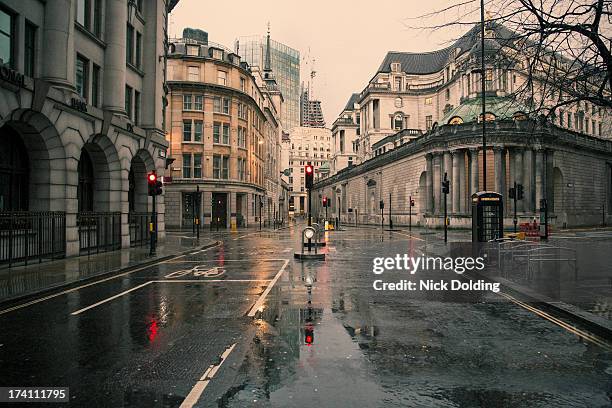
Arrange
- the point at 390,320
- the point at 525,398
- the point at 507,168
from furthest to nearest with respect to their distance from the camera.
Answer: the point at 507,168 < the point at 390,320 < the point at 525,398

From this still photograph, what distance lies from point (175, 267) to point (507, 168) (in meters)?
42.9

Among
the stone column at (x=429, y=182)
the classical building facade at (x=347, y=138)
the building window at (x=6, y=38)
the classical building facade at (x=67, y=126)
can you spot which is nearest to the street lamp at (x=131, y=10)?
the classical building facade at (x=67, y=126)

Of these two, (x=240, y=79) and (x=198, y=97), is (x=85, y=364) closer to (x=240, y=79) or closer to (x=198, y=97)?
(x=198, y=97)

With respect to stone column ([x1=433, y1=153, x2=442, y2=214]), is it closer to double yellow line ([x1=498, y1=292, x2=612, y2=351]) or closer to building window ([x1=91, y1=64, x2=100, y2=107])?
building window ([x1=91, y1=64, x2=100, y2=107])

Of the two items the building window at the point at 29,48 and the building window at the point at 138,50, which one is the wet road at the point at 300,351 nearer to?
the building window at the point at 29,48

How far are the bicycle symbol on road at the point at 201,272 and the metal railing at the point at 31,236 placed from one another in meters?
5.98

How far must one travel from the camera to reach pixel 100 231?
23000 millimetres

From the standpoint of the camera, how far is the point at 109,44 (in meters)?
24.2

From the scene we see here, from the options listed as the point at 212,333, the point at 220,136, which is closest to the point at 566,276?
the point at 212,333

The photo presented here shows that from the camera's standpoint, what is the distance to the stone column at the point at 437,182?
51.3 m

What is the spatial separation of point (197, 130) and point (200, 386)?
5115cm

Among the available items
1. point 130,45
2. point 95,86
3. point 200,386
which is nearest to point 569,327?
point 200,386

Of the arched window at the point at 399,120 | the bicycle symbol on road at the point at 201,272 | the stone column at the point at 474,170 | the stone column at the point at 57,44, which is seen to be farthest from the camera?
the arched window at the point at 399,120

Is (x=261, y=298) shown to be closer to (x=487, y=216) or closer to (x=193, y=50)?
(x=487, y=216)
